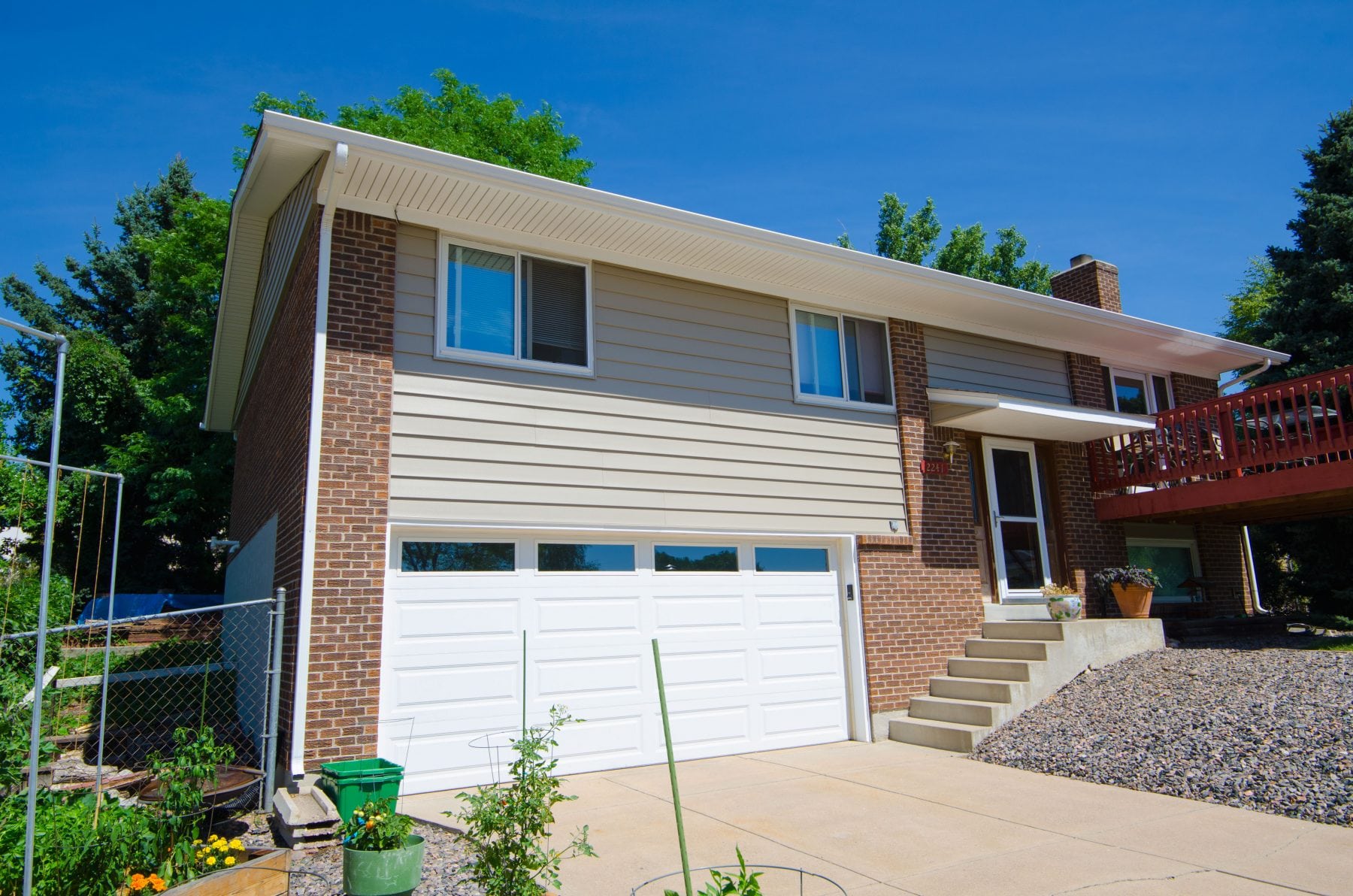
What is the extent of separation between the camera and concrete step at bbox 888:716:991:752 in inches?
321

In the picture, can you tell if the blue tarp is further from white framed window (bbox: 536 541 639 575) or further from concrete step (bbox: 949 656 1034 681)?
concrete step (bbox: 949 656 1034 681)

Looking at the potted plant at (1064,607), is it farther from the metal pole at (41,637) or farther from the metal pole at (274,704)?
the metal pole at (41,637)

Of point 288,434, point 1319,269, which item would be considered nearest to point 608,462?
point 288,434

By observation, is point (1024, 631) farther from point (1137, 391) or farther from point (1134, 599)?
point (1137, 391)

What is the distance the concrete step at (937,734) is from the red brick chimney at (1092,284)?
7739 millimetres

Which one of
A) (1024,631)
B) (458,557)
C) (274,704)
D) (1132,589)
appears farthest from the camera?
(1132,589)

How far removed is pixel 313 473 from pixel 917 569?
651 cm

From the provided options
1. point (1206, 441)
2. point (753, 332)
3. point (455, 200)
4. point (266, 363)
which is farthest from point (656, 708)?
point (1206, 441)

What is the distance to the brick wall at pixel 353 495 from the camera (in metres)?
6.32

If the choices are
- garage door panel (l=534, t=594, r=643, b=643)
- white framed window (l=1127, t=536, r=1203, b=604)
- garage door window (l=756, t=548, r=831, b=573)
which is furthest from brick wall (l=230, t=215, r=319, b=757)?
white framed window (l=1127, t=536, r=1203, b=604)

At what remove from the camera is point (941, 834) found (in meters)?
5.50

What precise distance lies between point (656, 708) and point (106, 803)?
4.23 metres

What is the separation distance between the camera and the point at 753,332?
9180 mm

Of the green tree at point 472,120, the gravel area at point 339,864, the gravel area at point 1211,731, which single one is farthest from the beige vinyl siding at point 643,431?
the green tree at point 472,120
